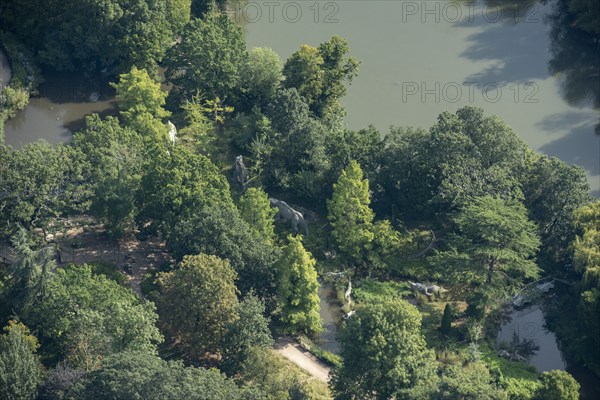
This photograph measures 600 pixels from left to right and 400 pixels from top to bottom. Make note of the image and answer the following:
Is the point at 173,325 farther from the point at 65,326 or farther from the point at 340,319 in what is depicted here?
the point at 340,319

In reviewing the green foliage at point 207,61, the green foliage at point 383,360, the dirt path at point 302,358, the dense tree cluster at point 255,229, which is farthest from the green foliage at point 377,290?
the green foliage at point 207,61

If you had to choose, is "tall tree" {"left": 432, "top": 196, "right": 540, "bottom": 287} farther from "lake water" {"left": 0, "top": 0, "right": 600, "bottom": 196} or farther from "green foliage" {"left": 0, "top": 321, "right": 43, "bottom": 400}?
"green foliage" {"left": 0, "top": 321, "right": 43, "bottom": 400}

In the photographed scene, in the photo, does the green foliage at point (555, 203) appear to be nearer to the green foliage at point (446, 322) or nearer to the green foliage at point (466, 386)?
the green foliage at point (446, 322)

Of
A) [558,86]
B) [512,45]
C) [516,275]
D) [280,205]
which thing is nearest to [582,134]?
[558,86]

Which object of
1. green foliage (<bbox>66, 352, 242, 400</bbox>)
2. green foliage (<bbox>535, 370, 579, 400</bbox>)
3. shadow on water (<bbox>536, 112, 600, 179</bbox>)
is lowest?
green foliage (<bbox>66, 352, 242, 400</bbox>)

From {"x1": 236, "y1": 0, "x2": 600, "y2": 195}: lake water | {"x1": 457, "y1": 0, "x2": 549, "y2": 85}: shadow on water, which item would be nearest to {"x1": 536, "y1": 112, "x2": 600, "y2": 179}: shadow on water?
{"x1": 236, "y1": 0, "x2": 600, "y2": 195}: lake water

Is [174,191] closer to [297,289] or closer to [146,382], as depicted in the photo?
[297,289]

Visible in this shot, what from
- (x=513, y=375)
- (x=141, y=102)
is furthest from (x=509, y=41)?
(x=513, y=375)
